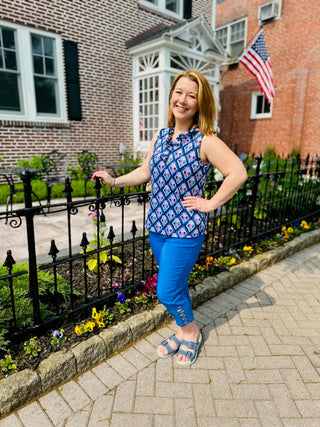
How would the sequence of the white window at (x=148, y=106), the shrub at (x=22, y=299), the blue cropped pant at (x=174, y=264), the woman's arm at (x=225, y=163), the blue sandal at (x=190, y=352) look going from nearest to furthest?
1. the woman's arm at (x=225, y=163)
2. the blue cropped pant at (x=174, y=264)
3. the shrub at (x=22, y=299)
4. the blue sandal at (x=190, y=352)
5. the white window at (x=148, y=106)

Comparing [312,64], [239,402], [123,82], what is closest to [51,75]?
[123,82]

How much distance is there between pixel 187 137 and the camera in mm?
1880

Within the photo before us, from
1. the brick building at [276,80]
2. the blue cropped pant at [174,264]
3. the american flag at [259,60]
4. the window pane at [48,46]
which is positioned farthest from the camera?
the brick building at [276,80]

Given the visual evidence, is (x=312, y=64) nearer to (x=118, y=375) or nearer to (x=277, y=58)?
(x=277, y=58)

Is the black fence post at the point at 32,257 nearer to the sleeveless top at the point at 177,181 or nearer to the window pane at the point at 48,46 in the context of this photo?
the sleeveless top at the point at 177,181

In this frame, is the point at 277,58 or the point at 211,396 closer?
the point at 211,396

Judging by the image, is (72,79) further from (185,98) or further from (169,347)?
(169,347)

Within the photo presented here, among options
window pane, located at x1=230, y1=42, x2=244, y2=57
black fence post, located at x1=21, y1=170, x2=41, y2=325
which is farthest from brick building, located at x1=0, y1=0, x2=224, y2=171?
black fence post, located at x1=21, y1=170, x2=41, y2=325

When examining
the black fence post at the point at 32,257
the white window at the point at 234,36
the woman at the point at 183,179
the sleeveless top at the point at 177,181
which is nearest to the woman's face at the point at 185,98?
the woman at the point at 183,179

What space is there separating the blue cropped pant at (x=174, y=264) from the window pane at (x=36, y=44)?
716 centimetres

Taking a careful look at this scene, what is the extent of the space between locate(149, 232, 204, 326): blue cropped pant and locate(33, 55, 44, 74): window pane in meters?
7.03

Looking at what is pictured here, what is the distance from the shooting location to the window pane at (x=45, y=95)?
7480 mm

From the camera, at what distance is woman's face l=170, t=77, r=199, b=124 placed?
1830 millimetres

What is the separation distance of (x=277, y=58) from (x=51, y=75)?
9.60 m
